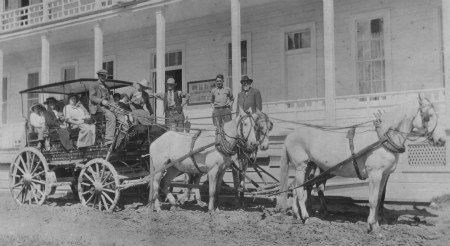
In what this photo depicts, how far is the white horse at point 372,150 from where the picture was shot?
22.5 feet

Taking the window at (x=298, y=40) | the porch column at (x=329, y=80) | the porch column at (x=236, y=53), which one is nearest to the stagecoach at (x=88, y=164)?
the porch column at (x=236, y=53)

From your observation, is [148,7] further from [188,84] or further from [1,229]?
[1,229]

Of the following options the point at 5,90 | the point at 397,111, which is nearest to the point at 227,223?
the point at 397,111

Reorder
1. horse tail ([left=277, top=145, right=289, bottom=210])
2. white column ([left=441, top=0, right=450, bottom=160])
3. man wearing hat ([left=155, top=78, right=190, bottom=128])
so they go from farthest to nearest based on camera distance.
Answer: man wearing hat ([left=155, top=78, right=190, bottom=128])
white column ([left=441, top=0, right=450, bottom=160])
horse tail ([left=277, top=145, right=289, bottom=210])

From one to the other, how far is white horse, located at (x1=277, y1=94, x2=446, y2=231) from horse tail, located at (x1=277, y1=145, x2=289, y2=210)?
0.02m

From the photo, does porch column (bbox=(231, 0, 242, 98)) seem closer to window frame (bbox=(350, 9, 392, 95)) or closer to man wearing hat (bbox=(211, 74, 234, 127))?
man wearing hat (bbox=(211, 74, 234, 127))

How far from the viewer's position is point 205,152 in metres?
8.95

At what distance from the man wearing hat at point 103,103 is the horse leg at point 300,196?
13.6ft

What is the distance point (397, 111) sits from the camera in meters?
7.11

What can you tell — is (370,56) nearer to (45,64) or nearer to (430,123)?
(430,123)

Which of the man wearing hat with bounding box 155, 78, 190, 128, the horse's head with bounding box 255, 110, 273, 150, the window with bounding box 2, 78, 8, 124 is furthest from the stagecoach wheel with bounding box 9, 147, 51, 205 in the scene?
the window with bounding box 2, 78, 8, 124

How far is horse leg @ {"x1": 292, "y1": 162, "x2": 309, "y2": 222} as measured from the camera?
7776 mm

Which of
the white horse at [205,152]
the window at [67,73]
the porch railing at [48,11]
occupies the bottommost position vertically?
the white horse at [205,152]

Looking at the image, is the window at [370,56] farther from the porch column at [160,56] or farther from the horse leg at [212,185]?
the horse leg at [212,185]
